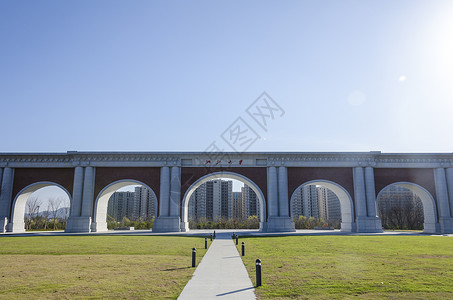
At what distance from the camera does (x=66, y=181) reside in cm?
3459

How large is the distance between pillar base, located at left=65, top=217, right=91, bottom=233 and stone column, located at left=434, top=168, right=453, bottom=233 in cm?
3625

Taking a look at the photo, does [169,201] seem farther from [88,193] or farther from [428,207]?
[428,207]

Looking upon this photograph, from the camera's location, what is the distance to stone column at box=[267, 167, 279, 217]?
33.6 meters

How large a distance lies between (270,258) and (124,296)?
7.20 meters

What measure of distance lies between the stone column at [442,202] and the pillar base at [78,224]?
36.2 metres

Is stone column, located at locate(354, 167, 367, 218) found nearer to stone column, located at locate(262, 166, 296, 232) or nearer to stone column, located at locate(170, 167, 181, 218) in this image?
stone column, located at locate(262, 166, 296, 232)

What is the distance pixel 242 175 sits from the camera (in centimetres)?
3491

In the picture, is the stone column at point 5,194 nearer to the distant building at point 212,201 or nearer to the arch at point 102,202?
the arch at point 102,202

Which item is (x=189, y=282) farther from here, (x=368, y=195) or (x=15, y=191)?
(x=15, y=191)

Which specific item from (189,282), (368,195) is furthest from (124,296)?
(368,195)

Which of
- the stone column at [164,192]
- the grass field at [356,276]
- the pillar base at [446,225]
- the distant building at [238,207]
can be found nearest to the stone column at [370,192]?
the pillar base at [446,225]

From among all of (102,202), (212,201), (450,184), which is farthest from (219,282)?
(212,201)

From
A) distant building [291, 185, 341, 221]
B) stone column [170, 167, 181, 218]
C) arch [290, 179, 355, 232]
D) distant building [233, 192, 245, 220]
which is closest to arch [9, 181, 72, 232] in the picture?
stone column [170, 167, 181, 218]

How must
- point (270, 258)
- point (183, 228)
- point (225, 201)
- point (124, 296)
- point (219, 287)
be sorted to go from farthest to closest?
1. point (225, 201)
2. point (183, 228)
3. point (270, 258)
4. point (219, 287)
5. point (124, 296)
